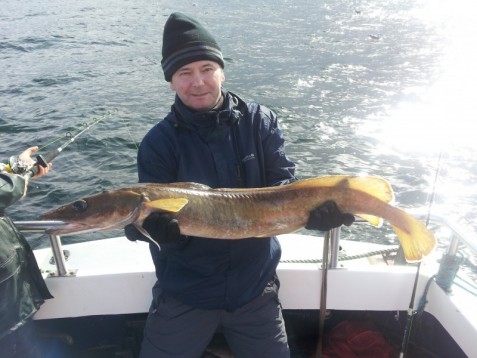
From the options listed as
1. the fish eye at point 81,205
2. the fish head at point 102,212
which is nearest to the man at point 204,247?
the fish head at point 102,212

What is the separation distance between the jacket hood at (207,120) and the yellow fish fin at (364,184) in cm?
85

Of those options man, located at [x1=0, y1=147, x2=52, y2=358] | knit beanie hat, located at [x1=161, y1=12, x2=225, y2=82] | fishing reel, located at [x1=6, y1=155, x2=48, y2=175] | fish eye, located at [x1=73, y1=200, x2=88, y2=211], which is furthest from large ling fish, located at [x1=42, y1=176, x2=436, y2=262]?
fishing reel, located at [x1=6, y1=155, x2=48, y2=175]

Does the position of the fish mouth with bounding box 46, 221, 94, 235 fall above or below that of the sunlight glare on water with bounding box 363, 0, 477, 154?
above

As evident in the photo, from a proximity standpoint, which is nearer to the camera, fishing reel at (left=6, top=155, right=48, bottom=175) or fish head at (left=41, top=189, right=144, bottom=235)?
fish head at (left=41, top=189, right=144, bottom=235)

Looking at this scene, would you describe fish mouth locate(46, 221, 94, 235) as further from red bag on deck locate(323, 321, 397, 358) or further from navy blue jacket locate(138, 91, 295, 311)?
red bag on deck locate(323, 321, 397, 358)

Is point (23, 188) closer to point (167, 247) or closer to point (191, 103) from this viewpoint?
point (167, 247)

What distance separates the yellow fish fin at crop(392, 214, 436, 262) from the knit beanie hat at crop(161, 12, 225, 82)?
6.60 ft

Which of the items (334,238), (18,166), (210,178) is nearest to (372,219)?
(334,238)

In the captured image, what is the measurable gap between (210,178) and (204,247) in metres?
0.56

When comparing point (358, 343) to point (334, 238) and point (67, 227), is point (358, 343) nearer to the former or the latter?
point (334, 238)

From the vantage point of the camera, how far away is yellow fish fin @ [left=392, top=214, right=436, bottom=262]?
3275 mm

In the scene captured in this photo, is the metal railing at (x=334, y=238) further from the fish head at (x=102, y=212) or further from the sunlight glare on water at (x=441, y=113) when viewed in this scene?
the sunlight glare on water at (x=441, y=113)

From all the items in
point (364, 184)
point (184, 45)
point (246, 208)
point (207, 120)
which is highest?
point (184, 45)

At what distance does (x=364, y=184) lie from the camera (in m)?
3.37
